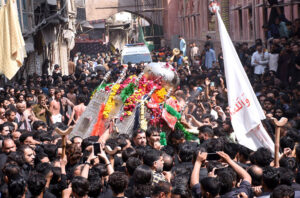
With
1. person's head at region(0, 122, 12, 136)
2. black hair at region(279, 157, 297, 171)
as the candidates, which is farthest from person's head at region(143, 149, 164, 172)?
person's head at region(0, 122, 12, 136)

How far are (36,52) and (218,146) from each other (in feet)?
67.2

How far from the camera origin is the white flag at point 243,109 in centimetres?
779

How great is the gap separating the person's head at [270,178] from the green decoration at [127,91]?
184 inches

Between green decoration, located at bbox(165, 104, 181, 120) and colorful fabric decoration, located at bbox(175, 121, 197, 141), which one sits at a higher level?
green decoration, located at bbox(165, 104, 181, 120)

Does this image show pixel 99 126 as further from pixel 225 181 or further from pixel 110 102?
pixel 225 181

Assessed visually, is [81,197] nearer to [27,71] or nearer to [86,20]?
[27,71]

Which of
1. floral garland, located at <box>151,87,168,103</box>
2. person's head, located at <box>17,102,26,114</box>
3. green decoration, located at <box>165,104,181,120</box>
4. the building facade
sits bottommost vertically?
person's head, located at <box>17,102,26,114</box>

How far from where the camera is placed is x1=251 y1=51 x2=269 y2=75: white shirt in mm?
15078

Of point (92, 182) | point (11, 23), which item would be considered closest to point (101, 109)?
point (11, 23)

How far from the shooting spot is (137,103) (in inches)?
390

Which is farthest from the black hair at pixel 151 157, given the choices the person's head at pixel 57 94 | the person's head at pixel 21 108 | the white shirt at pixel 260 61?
the white shirt at pixel 260 61

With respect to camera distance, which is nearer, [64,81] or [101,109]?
[101,109]

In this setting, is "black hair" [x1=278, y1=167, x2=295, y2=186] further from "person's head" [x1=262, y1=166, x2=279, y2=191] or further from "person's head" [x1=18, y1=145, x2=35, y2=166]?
"person's head" [x1=18, y1=145, x2=35, y2=166]

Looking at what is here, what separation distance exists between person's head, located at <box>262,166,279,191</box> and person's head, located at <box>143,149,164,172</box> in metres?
1.22
